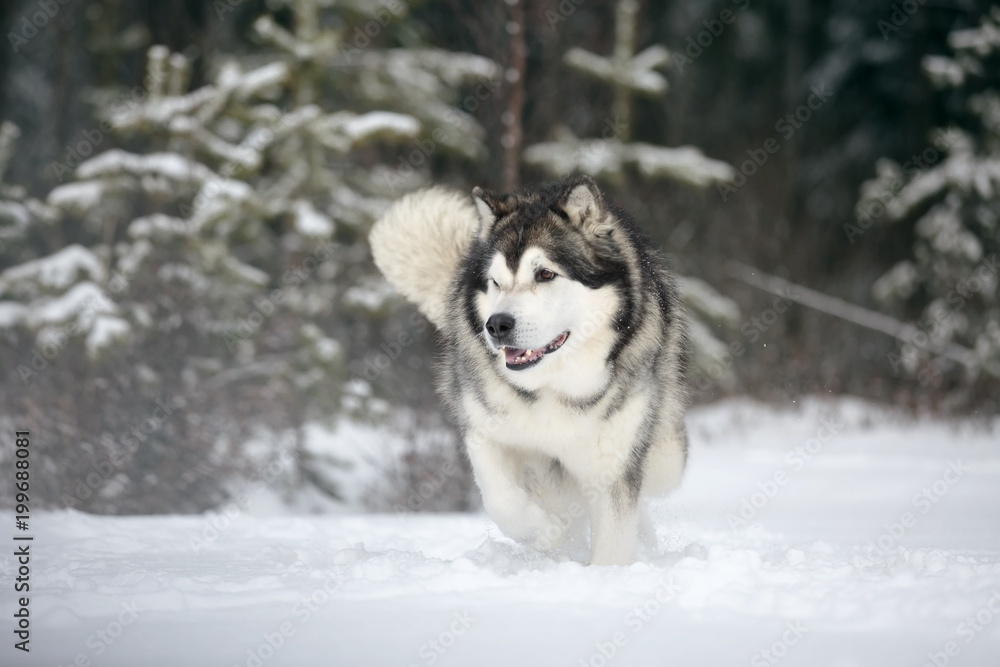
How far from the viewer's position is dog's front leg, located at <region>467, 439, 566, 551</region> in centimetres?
385

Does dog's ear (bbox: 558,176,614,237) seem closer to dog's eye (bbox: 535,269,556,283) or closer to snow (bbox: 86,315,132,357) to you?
dog's eye (bbox: 535,269,556,283)

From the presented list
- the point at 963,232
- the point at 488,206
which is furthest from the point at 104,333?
the point at 963,232

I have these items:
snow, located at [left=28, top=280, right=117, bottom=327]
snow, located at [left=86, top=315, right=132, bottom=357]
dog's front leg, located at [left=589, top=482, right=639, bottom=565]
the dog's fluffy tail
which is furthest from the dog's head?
snow, located at [left=28, top=280, right=117, bottom=327]

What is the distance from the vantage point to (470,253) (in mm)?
4047

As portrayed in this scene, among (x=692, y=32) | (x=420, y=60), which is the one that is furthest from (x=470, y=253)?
(x=692, y=32)

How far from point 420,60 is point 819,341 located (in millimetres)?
7460

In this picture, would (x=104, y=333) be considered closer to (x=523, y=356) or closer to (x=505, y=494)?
(x=505, y=494)

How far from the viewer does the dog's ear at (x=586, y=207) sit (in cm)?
372

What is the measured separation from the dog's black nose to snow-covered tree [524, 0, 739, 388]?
5424mm

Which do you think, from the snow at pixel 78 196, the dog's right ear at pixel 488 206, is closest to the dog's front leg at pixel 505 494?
the dog's right ear at pixel 488 206

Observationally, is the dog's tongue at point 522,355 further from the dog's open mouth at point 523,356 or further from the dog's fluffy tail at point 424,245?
the dog's fluffy tail at point 424,245

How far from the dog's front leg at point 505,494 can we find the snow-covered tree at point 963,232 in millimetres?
8070

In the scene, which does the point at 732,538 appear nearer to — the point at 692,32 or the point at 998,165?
the point at 998,165

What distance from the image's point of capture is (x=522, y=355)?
11.5ft
